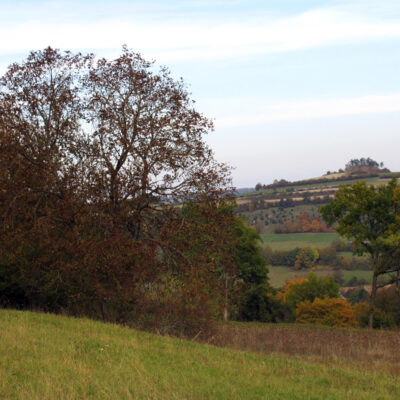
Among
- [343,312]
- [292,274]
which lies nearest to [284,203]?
[292,274]

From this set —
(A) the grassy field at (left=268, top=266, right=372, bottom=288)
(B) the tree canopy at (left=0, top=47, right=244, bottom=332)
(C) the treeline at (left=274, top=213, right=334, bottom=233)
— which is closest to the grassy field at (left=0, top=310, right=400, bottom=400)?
(B) the tree canopy at (left=0, top=47, right=244, bottom=332)

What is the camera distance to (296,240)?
150 metres

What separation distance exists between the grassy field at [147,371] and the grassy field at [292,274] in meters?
92.8

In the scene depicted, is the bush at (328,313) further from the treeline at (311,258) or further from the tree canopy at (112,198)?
the treeline at (311,258)

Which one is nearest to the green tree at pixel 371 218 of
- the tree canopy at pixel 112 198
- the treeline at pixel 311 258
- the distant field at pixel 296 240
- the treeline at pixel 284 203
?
the tree canopy at pixel 112 198

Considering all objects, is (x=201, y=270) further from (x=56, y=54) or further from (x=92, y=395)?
(x=56, y=54)

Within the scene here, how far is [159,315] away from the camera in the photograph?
61.7ft

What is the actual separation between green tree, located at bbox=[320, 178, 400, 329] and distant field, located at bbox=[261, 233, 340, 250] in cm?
9849

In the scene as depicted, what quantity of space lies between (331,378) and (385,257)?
30835 mm

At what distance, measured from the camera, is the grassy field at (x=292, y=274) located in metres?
109

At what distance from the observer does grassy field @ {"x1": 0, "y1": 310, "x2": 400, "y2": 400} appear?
948cm

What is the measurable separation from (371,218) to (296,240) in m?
112

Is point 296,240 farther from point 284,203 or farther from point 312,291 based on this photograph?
point 312,291

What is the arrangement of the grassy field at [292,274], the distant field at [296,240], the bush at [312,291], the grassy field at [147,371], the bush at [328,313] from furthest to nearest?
1. the distant field at [296,240]
2. the grassy field at [292,274]
3. the bush at [312,291]
4. the bush at [328,313]
5. the grassy field at [147,371]
